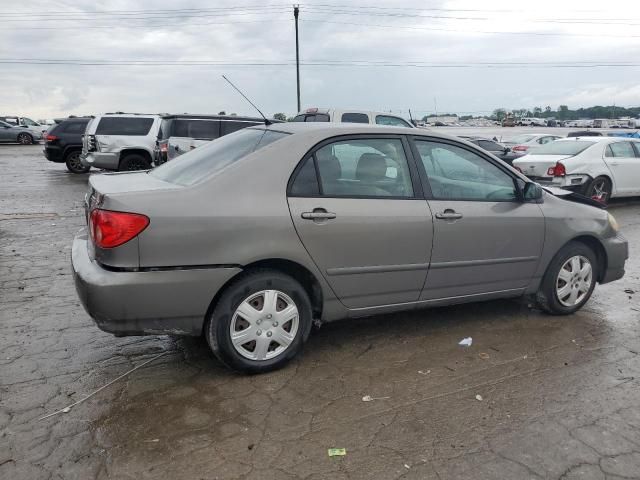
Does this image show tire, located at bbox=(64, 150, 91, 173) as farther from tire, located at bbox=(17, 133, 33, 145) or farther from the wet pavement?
tire, located at bbox=(17, 133, 33, 145)

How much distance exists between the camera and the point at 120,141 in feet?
48.1

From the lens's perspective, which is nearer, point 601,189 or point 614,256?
point 614,256

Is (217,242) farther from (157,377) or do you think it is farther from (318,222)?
(157,377)

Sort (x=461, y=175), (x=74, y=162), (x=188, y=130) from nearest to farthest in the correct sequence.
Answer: (x=461, y=175) < (x=188, y=130) < (x=74, y=162)

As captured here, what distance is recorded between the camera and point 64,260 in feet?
21.2

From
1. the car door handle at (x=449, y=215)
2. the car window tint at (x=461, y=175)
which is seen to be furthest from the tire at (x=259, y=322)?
the car window tint at (x=461, y=175)

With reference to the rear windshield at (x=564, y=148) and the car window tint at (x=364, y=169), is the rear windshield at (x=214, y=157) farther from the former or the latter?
the rear windshield at (x=564, y=148)

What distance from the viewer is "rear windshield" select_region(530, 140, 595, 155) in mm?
11414

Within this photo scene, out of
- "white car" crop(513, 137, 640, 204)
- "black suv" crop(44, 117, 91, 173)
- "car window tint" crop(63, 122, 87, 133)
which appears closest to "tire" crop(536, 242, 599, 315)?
"white car" crop(513, 137, 640, 204)

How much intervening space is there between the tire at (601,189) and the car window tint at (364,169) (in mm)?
8669

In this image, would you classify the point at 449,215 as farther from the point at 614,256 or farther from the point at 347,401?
the point at 614,256

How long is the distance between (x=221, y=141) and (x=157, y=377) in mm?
1841

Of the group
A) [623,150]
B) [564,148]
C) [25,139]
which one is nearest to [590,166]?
[564,148]

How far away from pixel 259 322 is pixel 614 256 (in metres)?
3.35
